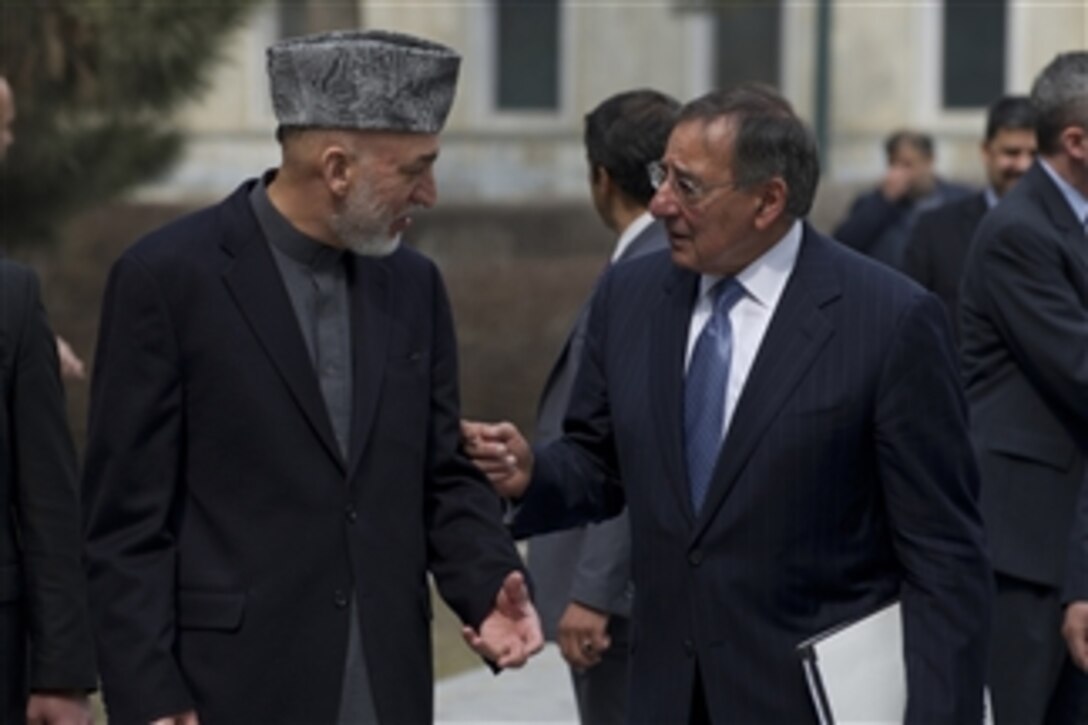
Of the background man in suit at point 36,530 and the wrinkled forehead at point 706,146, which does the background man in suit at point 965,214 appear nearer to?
the wrinkled forehead at point 706,146

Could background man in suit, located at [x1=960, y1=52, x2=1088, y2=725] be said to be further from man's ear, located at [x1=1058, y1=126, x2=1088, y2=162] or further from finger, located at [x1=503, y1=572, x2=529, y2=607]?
finger, located at [x1=503, y1=572, x2=529, y2=607]

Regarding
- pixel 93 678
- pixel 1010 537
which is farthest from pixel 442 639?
pixel 93 678

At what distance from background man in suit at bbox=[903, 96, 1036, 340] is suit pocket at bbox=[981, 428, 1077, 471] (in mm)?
2561

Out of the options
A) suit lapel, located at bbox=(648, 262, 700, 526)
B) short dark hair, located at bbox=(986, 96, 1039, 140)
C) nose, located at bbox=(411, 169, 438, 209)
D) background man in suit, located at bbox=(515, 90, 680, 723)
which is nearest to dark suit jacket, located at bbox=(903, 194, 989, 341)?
short dark hair, located at bbox=(986, 96, 1039, 140)

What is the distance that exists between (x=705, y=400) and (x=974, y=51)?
2070 cm

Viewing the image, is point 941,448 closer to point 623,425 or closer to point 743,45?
Result: point 623,425


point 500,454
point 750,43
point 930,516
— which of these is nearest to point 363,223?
point 500,454

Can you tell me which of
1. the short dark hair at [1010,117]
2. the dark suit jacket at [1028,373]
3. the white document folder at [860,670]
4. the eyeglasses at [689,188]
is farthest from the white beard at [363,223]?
the short dark hair at [1010,117]

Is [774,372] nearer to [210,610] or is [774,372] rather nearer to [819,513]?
[819,513]

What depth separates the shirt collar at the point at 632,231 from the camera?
219 inches

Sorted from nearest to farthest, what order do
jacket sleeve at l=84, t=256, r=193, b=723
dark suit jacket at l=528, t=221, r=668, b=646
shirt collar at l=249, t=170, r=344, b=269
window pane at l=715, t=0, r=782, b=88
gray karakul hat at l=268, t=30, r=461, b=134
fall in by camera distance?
1. jacket sleeve at l=84, t=256, r=193, b=723
2. gray karakul hat at l=268, t=30, r=461, b=134
3. shirt collar at l=249, t=170, r=344, b=269
4. dark suit jacket at l=528, t=221, r=668, b=646
5. window pane at l=715, t=0, r=782, b=88

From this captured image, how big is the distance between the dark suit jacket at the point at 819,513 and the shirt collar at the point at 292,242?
0.60 meters

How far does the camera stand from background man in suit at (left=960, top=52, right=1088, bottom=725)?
5637 mm

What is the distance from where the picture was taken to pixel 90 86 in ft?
41.2
